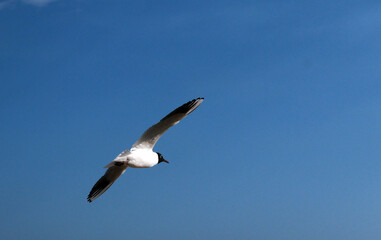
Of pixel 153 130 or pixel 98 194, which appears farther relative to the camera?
pixel 98 194

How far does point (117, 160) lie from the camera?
14.6 m

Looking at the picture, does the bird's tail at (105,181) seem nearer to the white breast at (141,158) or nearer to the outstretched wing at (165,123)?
the white breast at (141,158)

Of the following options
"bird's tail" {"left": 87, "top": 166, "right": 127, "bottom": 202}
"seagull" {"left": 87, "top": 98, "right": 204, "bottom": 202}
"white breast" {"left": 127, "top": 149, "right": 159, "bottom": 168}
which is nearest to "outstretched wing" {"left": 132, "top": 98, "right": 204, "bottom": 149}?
"seagull" {"left": 87, "top": 98, "right": 204, "bottom": 202}

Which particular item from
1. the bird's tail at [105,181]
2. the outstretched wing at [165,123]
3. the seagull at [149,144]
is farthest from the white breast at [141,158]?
the bird's tail at [105,181]

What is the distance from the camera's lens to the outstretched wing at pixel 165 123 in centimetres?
1482

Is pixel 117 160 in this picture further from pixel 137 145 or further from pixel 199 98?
pixel 199 98

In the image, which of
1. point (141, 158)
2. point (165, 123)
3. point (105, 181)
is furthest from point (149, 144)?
point (105, 181)

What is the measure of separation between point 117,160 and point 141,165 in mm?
993

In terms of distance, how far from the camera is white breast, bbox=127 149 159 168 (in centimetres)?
1500

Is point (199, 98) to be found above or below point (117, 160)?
above

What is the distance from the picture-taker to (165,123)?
14.9 m

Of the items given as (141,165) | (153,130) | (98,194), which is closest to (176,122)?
(153,130)

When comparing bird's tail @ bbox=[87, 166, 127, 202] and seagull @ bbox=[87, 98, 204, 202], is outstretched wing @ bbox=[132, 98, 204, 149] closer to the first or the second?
seagull @ bbox=[87, 98, 204, 202]

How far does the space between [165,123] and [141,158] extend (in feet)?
4.20
